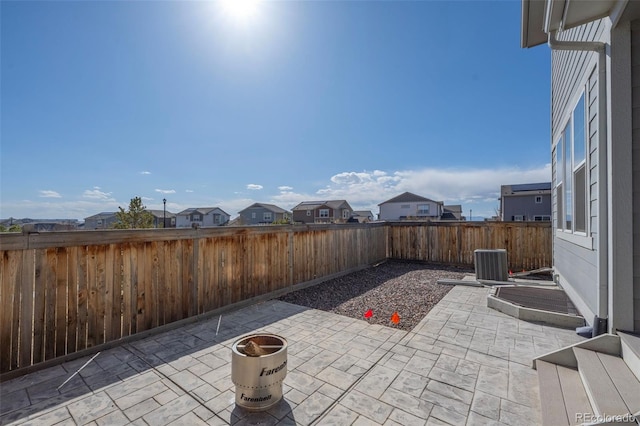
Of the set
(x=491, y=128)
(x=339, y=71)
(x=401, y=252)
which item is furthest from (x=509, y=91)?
(x=401, y=252)

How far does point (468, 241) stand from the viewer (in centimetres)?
878

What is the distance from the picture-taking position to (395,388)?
2412 millimetres

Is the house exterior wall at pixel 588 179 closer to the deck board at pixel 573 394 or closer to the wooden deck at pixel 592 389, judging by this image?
the wooden deck at pixel 592 389

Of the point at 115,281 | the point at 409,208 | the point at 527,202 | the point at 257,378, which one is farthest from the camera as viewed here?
the point at 409,208

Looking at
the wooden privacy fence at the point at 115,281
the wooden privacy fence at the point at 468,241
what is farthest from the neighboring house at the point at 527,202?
the wooden privacy fence at the point at 115,281

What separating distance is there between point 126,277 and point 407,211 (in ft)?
121

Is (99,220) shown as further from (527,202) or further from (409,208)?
(527,202)

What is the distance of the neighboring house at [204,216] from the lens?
46188 mm

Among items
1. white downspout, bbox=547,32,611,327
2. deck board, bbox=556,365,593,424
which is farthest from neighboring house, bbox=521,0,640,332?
deck board, bbox=556,365,593,424

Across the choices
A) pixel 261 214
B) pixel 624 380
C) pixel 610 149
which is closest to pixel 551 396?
pixel 624 380

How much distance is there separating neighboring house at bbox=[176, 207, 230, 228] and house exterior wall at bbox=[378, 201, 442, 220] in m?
Result: 27.4

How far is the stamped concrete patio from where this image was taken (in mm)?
2061

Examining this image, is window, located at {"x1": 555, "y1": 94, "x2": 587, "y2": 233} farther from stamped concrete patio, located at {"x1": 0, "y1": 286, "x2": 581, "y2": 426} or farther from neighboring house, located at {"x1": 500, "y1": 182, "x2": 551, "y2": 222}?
neighboring house, located at {"x1": 500, "y1": 182, "x2": 551, "y2": 222}

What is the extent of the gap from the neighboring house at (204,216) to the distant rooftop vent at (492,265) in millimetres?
43780
